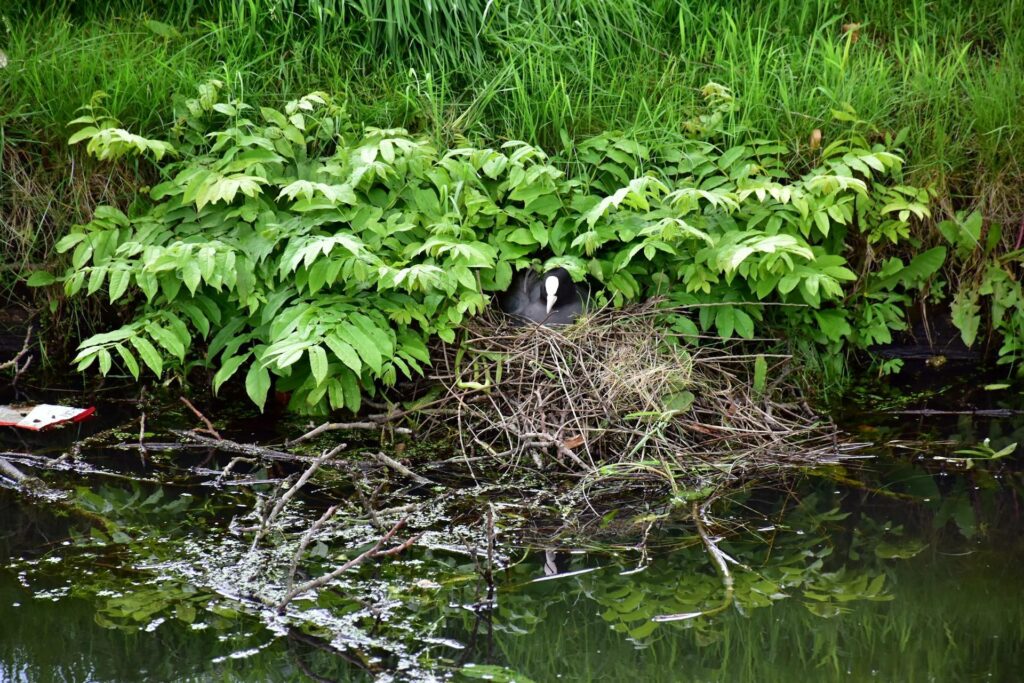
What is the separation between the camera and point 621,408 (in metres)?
3.43

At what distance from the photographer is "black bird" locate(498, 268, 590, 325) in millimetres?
3625

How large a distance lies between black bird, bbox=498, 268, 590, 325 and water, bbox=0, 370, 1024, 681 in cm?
78

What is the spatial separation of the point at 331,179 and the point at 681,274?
1255mm

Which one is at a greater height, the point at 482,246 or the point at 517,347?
the point at 482,246

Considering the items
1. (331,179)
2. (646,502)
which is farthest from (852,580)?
(331,179)

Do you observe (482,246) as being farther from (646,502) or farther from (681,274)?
(646,502)

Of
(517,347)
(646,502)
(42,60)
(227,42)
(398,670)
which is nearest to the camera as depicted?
(398,670)

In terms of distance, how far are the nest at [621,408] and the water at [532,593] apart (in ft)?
0.70

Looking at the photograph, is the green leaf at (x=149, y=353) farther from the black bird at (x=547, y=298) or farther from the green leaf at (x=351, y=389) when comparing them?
the black bird at (x=547, y=298)

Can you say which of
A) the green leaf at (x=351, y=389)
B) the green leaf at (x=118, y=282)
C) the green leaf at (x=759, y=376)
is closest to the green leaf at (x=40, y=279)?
the green leaf at (x=118, y=282)

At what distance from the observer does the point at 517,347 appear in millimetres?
3617

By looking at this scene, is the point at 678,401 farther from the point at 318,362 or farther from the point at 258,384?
the point at 258,384

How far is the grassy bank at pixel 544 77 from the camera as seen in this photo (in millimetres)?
4098

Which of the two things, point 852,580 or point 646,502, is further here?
point 646,502
